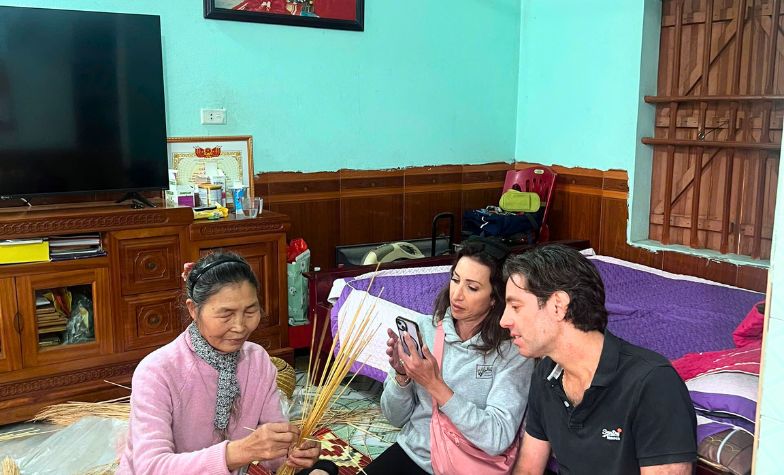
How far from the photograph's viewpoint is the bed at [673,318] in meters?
1.93

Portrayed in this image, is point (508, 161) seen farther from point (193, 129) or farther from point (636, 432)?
point (636, 432)

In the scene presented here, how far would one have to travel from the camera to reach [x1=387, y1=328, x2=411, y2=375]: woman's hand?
2021mm

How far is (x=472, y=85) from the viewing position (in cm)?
498

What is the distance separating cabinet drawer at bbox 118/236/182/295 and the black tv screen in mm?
367

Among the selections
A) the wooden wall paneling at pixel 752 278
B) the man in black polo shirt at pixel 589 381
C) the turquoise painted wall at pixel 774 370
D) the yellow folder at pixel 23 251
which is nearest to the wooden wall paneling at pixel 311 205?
the yellow folder at pixel 23 251

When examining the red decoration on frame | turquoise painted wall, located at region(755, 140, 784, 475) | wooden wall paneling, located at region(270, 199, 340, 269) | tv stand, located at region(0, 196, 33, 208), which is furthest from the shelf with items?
turquoise painted wall, located at region(755, 140, 784, 475)

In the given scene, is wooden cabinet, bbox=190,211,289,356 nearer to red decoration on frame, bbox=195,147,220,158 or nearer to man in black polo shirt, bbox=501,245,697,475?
red decoration on frame, bbox=195,147,220,158

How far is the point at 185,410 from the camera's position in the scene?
Answer: 176 centimetres

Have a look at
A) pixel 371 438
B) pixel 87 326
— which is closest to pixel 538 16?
pixel 371 438

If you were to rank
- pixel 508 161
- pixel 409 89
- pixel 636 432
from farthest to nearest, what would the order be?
pixel 508 161, pixel 409 89, pixel 636 432

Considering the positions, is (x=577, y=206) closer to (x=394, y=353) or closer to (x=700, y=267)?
(x=700, y=267)

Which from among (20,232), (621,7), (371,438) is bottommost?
(371,438)

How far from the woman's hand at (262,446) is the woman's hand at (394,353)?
19.0 inches

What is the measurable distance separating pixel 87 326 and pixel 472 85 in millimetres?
2879
